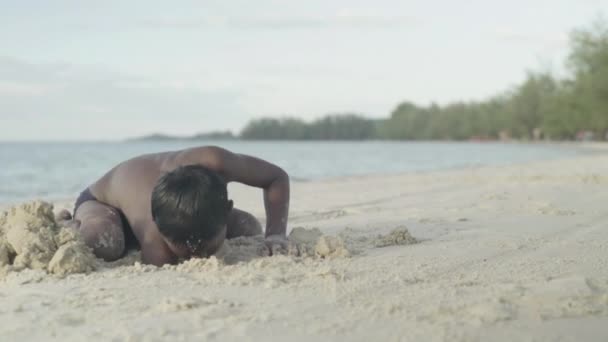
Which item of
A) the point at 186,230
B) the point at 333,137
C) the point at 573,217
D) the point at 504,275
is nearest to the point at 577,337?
the point at 504,275

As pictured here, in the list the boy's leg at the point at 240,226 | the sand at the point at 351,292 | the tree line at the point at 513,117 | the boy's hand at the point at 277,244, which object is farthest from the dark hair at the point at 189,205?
the tree line at the point at 513,117

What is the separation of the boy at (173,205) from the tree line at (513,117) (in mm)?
39277

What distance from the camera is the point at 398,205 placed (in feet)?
20.6

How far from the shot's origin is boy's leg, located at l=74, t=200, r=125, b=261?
3.23 metres

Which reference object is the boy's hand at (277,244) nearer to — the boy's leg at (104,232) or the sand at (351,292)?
the sand at (351,292)

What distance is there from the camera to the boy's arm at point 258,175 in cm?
323

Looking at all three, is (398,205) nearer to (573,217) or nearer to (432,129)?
(573,217)

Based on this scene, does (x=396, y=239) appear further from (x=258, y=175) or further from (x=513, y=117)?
(x=513, y=117)

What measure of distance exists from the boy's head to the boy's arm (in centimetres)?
20

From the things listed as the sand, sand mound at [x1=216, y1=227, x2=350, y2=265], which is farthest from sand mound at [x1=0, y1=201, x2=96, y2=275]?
sand mound at [x1=216, y1=227, x2=350, y2=265]

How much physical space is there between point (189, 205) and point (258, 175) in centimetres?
61

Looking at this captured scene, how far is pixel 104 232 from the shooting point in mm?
3250

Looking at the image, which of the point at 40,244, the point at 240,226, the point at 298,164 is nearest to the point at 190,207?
the point at 40,244

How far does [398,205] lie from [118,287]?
3993 mm
